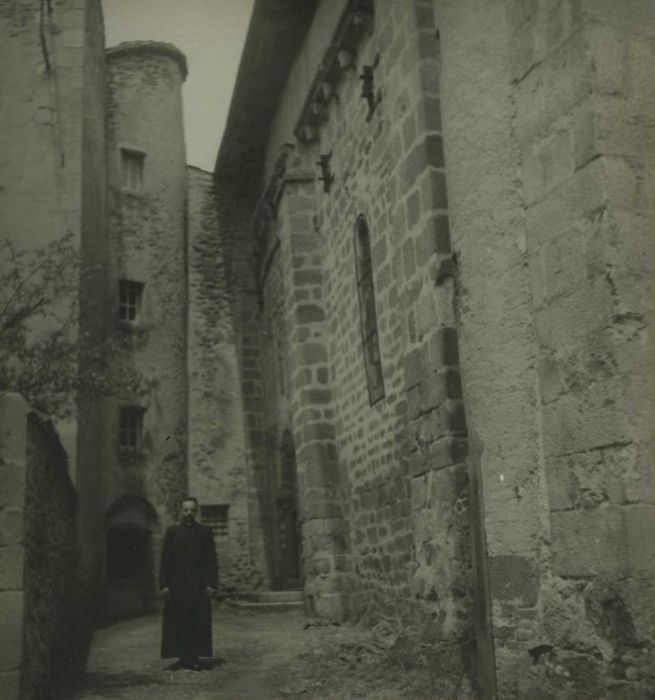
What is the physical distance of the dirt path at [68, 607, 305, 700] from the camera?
6285 millimetres

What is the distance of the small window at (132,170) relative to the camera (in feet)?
56.9

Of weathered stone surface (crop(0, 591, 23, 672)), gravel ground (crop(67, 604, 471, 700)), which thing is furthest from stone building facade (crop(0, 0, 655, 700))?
weathered stone surface (crop(0, 591, 23, 672))

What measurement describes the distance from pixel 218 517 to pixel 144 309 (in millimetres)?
4417

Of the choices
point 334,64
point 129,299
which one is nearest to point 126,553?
point 129,299

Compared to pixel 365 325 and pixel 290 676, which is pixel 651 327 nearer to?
pixel 290 676

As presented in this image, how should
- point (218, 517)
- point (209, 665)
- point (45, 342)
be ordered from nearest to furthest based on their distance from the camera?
point (209, 665) → point (45, 342) → point (218, 517)

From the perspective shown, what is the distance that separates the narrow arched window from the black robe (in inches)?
89.4

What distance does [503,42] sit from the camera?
4.67 m

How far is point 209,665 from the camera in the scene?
764 centimetres

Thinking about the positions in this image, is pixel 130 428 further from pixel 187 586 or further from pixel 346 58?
pixel 346 58

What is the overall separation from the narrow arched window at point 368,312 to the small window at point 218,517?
23.6 ft

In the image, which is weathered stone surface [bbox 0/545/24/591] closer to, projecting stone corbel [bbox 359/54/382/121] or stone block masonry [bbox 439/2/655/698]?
stone block masonry [bbox 439/2/655/698]

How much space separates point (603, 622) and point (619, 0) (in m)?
2.88

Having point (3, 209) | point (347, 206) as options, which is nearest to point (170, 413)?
point (3, 209)
